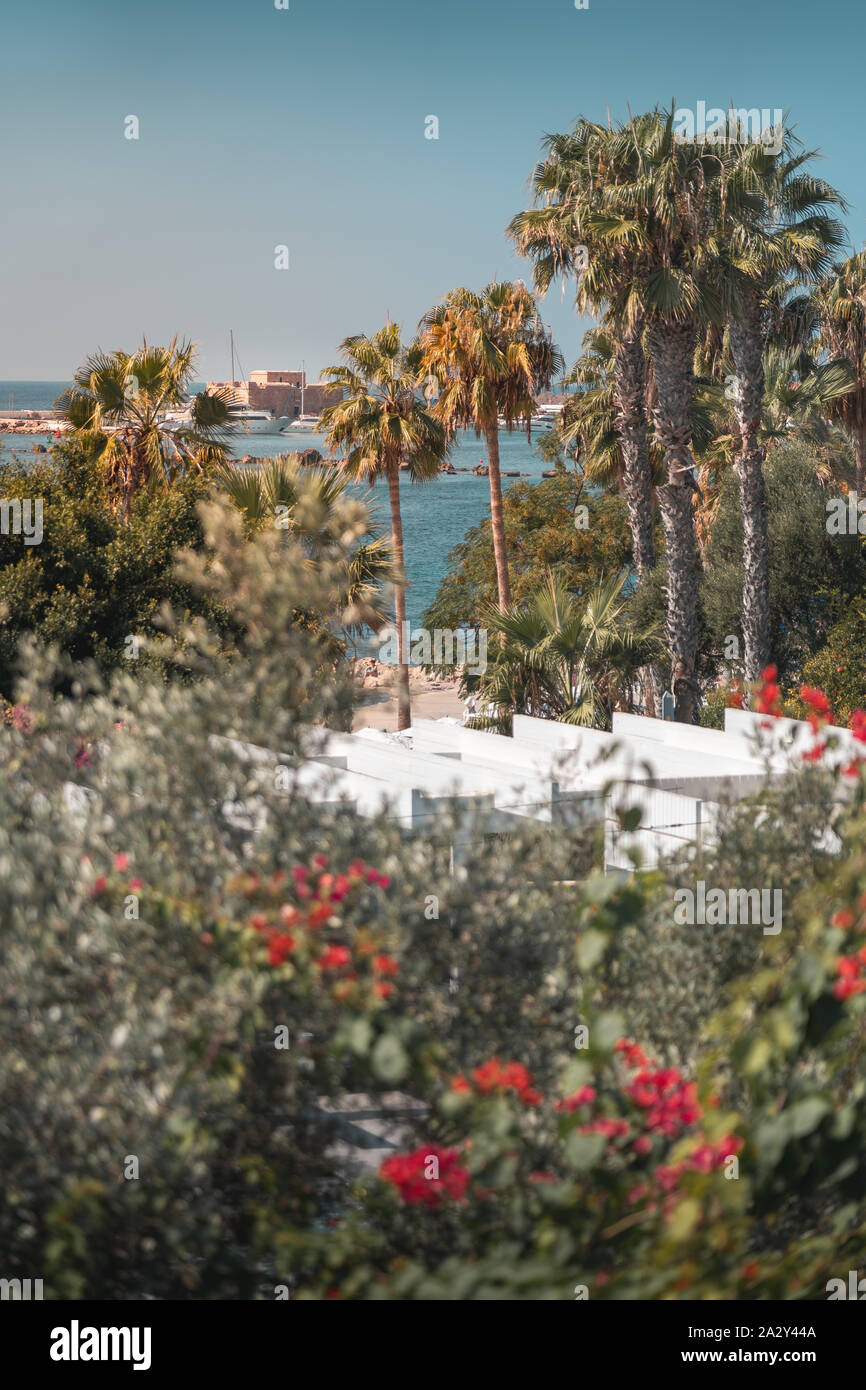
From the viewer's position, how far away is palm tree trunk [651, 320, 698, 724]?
20.5 metres

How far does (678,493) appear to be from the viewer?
68.0 feet

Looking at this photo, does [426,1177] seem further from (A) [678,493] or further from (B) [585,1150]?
(A) [678,493]

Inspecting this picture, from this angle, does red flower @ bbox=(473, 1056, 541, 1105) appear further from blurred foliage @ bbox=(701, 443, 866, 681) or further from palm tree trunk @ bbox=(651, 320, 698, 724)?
blurred foliage @ bbox=(701, 443, 866, 681)

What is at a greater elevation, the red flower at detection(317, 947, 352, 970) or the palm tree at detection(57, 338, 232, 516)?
the palm tree at detection(57, 338, 232, 516)

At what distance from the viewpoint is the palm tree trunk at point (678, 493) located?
20484mm

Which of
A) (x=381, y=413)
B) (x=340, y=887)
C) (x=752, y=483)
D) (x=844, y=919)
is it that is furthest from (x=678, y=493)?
(x=340, y=887)

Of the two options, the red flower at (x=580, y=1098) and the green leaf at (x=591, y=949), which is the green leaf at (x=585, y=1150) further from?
the green leaf at (x=591, y=949)

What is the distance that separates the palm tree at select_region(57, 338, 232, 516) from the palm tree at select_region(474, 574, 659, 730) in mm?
6296

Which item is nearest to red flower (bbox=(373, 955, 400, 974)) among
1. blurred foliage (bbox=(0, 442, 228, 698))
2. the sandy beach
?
blurred foliage (bbox=(0, 442, 228, 698))

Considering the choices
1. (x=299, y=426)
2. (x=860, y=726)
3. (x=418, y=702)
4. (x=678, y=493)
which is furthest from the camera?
(x=299, y=426)

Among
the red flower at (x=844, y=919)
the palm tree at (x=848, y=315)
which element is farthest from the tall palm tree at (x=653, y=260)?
the red flower at (x=844, y=919)

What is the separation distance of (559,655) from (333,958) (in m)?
13.2

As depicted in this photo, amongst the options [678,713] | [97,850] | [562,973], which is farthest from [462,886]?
[678,713]
